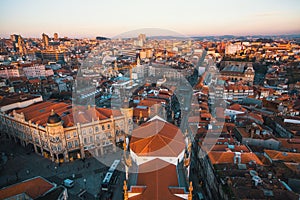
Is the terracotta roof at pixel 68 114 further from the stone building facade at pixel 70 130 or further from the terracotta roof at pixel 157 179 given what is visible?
the terracotta roof at pixel 157 179

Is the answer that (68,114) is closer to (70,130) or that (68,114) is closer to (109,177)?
(70,130)

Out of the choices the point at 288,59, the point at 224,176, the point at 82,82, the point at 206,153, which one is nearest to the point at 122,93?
the point at 82,82

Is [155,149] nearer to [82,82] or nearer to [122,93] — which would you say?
[122,93]

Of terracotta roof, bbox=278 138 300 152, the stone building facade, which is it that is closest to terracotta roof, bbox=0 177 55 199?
the stone building facade

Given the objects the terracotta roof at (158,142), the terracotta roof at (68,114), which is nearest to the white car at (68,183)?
the terracotta roof at (68,114)

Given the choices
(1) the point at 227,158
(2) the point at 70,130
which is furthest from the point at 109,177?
(1) the point at 227,158

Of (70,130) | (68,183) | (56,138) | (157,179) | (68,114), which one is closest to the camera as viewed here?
(157,179)
